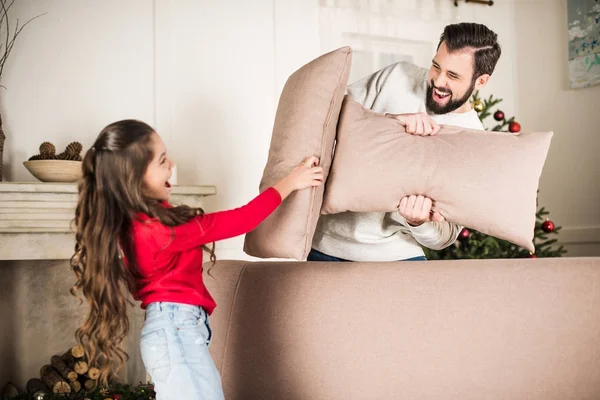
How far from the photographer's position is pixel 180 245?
1406mm

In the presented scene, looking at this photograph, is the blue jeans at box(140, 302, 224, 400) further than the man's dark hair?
No

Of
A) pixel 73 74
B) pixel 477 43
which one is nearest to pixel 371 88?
pixel 477 43

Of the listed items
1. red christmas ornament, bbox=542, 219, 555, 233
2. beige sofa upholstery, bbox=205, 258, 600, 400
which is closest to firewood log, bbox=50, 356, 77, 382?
beige sofa upholstery, bbox=205, 258, 600, 400

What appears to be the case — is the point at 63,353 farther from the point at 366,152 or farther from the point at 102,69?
the point at 366,152

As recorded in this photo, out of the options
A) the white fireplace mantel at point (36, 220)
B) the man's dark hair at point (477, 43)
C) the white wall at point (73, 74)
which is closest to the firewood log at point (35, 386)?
the white fireplace mantel at point (36, 220)

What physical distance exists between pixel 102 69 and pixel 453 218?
2110mm

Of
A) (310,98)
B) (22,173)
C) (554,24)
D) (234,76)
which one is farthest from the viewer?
(554,24)

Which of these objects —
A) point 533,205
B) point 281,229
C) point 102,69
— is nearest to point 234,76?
point 102,69

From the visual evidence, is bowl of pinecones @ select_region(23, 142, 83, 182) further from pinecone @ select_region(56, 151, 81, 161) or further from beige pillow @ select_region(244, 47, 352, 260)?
beige pillow @ select_region(244, 47, 352, 260)

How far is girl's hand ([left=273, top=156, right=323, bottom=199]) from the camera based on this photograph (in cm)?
152

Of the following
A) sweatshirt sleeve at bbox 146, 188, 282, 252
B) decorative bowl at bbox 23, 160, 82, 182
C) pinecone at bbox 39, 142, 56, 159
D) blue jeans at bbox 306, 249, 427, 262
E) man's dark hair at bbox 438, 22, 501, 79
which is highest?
man's dark hair at bbox 438, 22, 501, 79

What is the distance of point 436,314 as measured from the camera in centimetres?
148

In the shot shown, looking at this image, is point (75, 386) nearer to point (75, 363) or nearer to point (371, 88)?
point (75, 363)

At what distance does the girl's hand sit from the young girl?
0.07 metres
